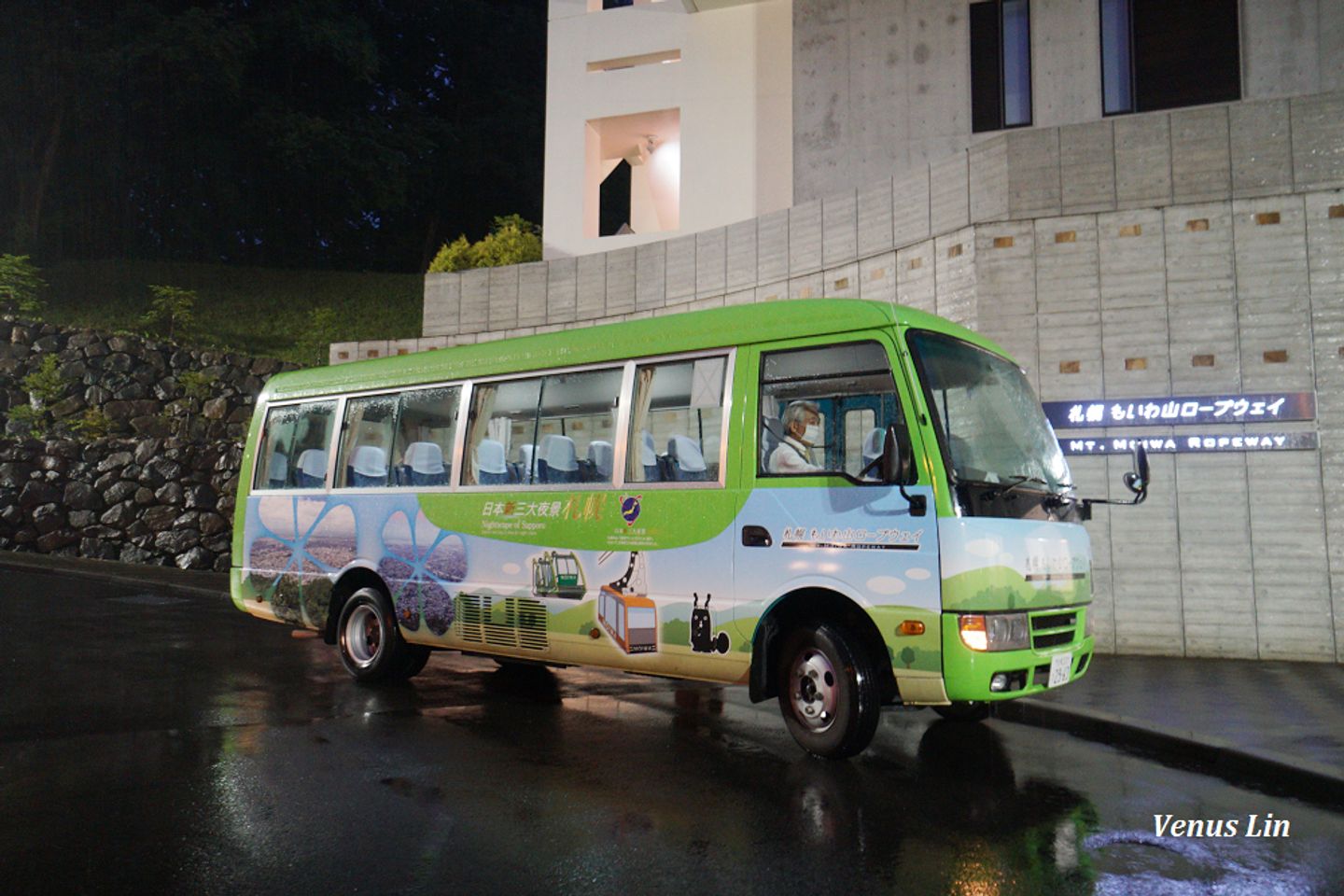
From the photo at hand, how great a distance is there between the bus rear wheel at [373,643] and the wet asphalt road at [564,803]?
505 mm

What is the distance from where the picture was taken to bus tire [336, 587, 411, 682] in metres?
9.36

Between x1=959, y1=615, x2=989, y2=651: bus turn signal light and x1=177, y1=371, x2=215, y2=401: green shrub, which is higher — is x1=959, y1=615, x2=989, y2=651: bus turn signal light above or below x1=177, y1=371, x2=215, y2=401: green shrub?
below

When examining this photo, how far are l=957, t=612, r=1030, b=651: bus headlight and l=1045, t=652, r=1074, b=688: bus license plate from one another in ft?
1.20

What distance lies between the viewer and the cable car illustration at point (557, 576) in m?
7.93

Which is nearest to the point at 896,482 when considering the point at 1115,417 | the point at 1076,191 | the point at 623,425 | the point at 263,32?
the point at 623,425

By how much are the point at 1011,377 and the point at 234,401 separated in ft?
62.1

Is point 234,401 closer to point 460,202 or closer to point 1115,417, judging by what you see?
point 1115,417

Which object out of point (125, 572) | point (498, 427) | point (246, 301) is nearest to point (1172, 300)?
point (498, 427)

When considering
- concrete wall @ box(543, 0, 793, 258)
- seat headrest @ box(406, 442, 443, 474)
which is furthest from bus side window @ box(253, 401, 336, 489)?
concrete wall @ box(543, 0, 793, 258)

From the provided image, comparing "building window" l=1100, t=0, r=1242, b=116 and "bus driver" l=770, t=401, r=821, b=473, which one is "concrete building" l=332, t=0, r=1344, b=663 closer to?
"building window" l=1100, t=0, r=1242, b=116

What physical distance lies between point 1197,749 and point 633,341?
15.5 feet

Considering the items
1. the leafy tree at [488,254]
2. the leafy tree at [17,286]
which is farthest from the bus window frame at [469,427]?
the leafy tree at [17,286]

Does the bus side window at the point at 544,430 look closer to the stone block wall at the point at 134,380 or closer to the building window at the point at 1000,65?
the building window at the point at 1000,65

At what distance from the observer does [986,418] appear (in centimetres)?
671
